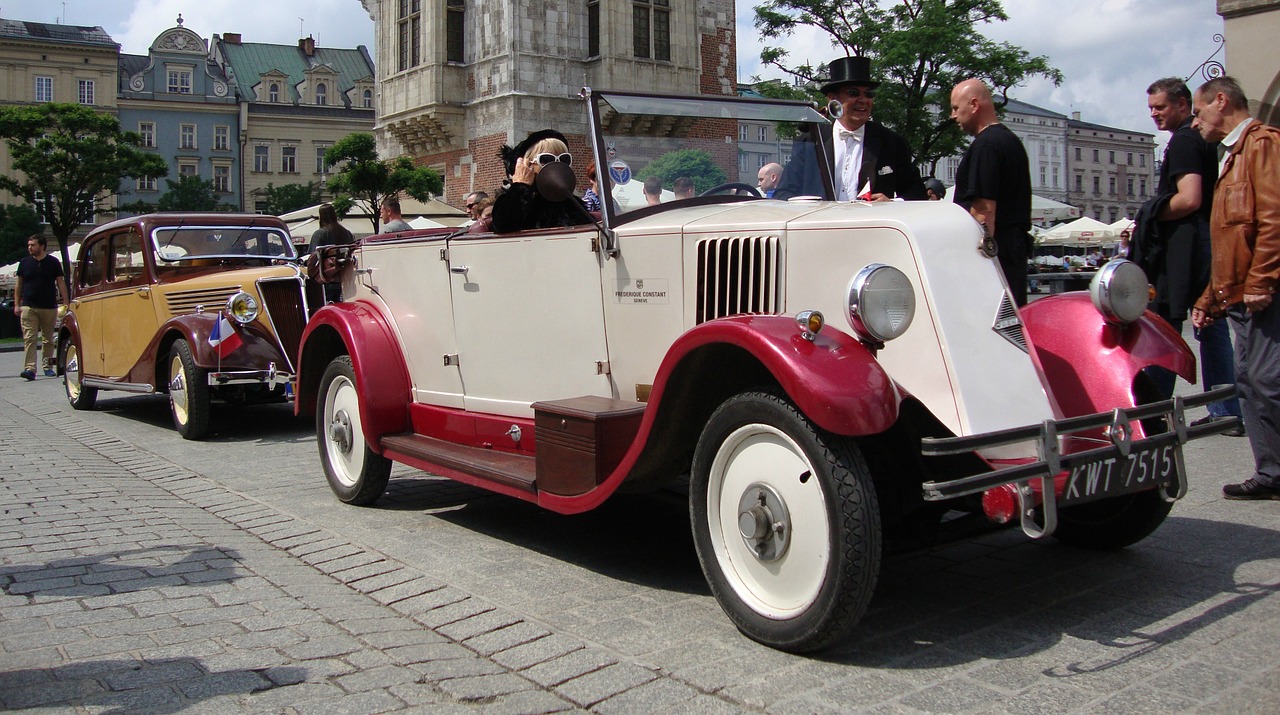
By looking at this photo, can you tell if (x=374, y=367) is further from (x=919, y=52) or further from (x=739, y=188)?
(x=919, y=52)

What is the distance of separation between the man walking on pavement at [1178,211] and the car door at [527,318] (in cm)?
359

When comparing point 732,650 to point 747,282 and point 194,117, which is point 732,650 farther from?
point 194,117

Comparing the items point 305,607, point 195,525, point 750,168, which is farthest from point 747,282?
point 195,525

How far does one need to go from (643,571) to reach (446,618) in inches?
35.0

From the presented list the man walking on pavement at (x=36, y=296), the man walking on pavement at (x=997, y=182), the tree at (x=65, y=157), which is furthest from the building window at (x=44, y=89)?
the man walking on pavement at (x=997, y=182)

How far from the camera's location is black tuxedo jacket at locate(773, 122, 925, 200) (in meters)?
4.84

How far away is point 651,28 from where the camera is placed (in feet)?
104

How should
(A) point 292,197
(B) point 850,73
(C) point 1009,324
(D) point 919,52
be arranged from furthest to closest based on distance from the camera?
(A) point 292,197, (D) point 919,52, (B) point 850,73, (C) point 1009,324

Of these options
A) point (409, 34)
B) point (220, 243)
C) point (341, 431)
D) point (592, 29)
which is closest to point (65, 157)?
point (409, 34)

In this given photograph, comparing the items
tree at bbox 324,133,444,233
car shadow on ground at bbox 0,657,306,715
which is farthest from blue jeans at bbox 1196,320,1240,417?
tree at bbox 324,133,444,233

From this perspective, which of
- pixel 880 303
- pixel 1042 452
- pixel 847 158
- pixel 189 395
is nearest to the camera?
pixel 1042 452

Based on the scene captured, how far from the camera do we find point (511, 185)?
4.82 meters

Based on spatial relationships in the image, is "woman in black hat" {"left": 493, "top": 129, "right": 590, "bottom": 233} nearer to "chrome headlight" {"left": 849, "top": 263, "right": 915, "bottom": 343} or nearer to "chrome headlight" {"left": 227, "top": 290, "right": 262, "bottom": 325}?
"chrome headlight" {"left": 849, "top": 263, "right": 915, "bottom": 343}

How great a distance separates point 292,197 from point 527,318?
6727cm
